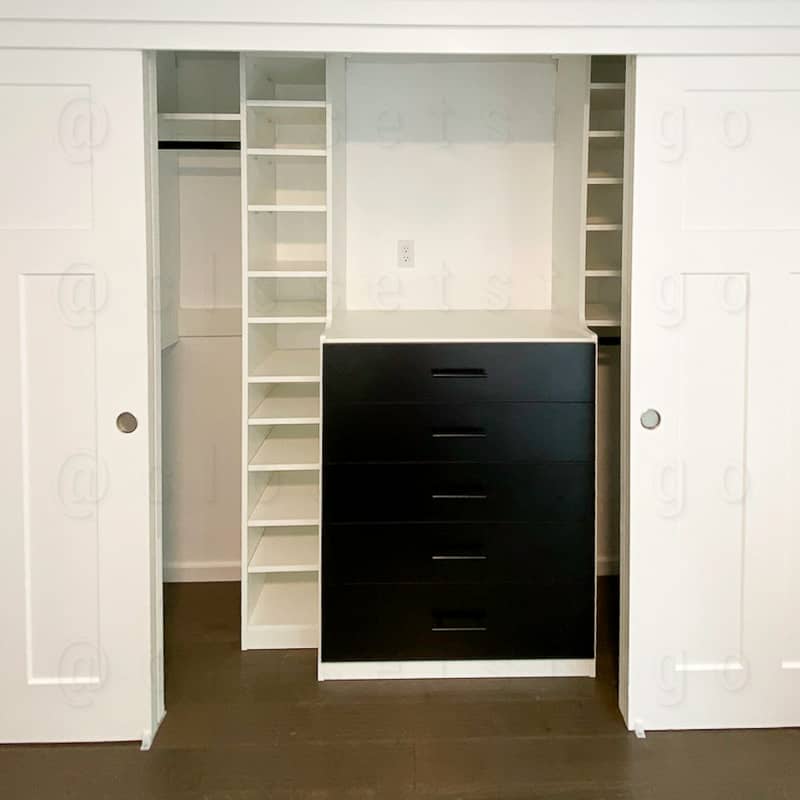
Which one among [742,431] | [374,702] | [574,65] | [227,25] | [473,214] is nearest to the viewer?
[227,25]

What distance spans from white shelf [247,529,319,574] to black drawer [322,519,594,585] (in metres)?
0.26

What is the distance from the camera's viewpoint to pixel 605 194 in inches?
123

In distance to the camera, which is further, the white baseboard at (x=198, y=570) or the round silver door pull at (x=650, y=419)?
the white baseboard at (x=198, y=570)

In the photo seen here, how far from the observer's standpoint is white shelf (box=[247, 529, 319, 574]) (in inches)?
113

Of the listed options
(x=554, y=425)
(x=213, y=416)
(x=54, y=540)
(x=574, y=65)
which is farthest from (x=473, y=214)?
(x=54, y=540)

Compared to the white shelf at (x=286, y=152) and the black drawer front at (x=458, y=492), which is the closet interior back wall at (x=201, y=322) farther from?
the black drawer front at (x=458, y=492)

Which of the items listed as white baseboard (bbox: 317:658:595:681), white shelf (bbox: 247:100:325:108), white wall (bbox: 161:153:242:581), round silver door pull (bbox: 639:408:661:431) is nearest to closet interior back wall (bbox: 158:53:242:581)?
white wall (bbox: 161:153:242:581)

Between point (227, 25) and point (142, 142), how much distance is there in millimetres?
355

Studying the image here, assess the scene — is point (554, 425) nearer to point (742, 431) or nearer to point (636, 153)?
point (742, 431)

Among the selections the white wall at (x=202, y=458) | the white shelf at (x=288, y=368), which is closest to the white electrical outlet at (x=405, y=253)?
the white shelf at (x=288, y=368)

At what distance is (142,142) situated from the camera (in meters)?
2.21

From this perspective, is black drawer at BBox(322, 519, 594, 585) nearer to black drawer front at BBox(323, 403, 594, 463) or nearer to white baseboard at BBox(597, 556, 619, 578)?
black drawer front at BBox(323, 403, 594, 463)

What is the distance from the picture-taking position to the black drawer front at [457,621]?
8.68 feet

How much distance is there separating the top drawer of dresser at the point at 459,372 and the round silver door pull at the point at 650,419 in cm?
28
